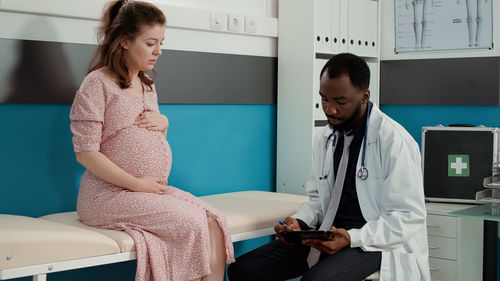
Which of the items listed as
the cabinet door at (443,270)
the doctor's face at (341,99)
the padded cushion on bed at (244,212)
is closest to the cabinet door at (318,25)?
the padded cushion on bed at (244,212)

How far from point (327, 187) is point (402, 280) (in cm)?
42

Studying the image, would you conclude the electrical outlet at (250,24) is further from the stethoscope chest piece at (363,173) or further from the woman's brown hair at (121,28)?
the stethoscope chest piece at (363,173)

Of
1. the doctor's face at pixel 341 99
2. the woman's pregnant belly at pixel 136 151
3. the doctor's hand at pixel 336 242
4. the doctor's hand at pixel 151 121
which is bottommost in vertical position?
the doctor's hand at pixel 336 242

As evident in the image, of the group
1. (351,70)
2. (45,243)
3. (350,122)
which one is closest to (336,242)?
(350,122)

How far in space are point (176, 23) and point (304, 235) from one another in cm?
132

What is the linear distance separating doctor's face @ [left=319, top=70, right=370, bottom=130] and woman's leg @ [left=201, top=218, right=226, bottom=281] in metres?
0.57

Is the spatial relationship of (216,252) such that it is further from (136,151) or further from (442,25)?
(442,25)

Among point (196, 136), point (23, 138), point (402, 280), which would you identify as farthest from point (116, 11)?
point (402, 280)

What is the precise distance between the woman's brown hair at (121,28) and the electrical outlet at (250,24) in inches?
38.0

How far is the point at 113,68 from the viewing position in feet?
8.05

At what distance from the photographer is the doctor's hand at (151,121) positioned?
2.47m

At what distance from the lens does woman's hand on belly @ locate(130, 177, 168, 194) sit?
2379mm

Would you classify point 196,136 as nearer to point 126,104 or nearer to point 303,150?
point 303,150

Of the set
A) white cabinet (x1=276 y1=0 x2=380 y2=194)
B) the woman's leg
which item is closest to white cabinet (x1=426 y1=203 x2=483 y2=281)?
white cabinet (x1=276 y1=0 x2=380 y2=194)
